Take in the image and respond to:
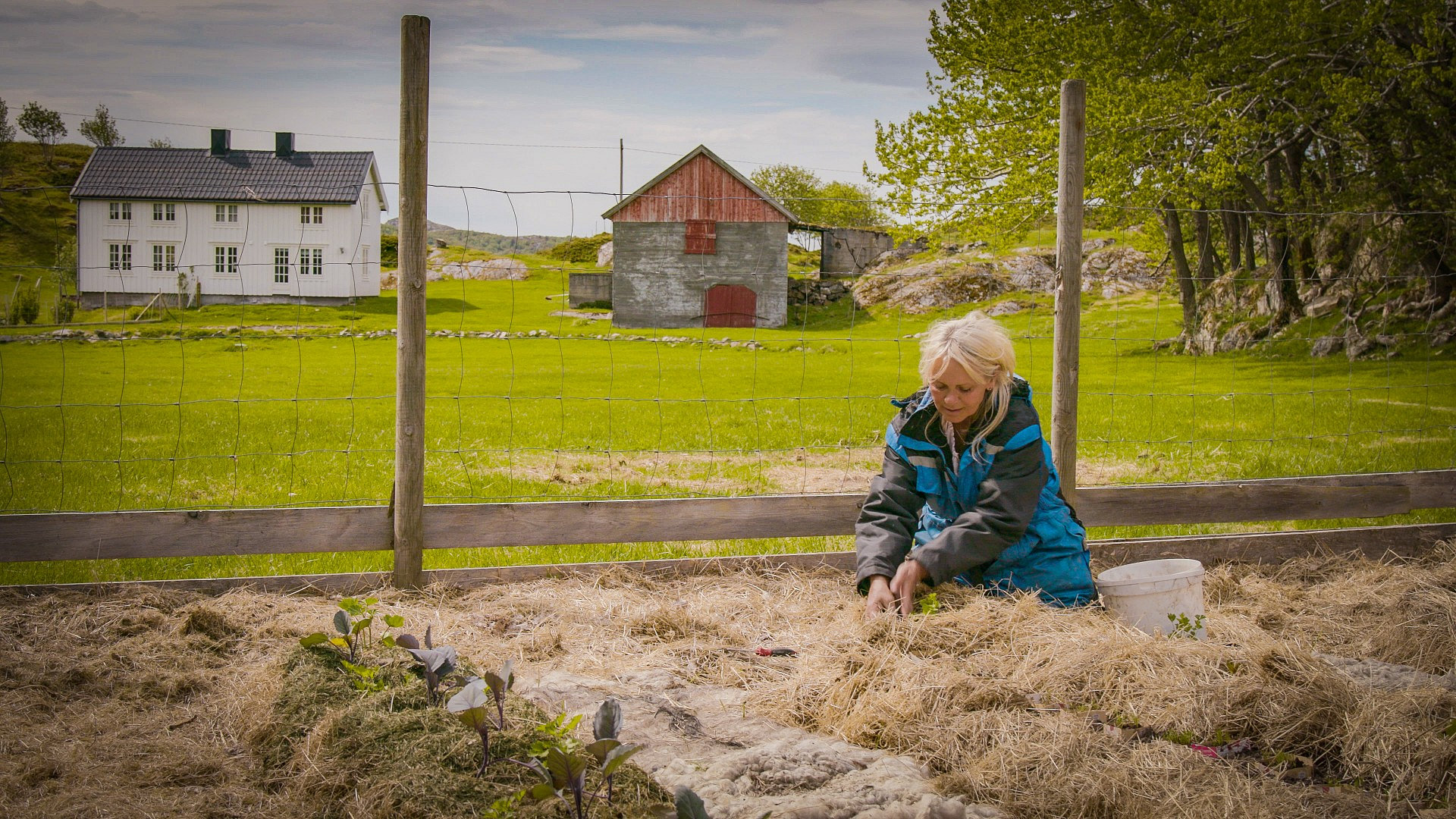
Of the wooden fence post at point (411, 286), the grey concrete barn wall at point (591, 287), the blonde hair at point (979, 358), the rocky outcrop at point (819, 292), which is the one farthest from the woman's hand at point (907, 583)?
the rocky outcrop at point (819, 292)

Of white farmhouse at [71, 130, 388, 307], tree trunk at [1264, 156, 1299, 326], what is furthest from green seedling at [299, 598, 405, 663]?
white farmhouse at [71, 130, 388, 307]

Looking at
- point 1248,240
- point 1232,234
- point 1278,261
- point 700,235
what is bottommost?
point 1278,261

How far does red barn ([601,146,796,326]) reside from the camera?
29.5 meters

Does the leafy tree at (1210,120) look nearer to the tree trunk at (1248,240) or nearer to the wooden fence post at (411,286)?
the tree trunk at (1248,240)

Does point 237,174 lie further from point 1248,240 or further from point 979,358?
point 979,358

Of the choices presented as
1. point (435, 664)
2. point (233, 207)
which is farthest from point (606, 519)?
point (233, 207)

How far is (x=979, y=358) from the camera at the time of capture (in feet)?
12.1

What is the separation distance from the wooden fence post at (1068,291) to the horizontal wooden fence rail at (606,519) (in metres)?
0.33

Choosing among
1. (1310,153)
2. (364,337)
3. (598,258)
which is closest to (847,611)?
(364,337)

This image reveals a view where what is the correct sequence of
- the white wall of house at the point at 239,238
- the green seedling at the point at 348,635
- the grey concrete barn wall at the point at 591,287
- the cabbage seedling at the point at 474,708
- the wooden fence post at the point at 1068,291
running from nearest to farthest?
the cabbage seedling at the point at 474,708, the green seedling at the point at 348,635, the wooden fence post at the point at 1068,291, the grey concrete barn wall at the point at 591,287, the white wall of house at the point at 239,238

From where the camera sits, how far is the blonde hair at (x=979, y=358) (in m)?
3.68

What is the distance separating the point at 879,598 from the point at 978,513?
0.50 m

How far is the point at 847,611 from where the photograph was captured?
3.98 m

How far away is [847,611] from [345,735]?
1.97 meters
